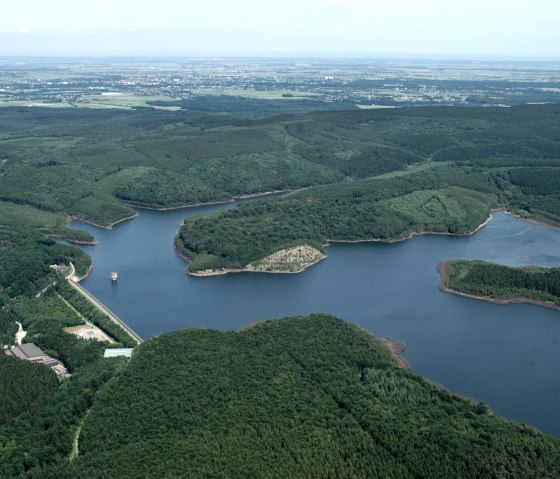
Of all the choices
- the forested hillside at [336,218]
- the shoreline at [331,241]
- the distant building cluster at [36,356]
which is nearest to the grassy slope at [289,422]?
the distant building cluster at [36,356]

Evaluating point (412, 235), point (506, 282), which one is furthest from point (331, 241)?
point (506, 282)

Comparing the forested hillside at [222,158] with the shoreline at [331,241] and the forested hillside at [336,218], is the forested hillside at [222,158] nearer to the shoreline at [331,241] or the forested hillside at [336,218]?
the forested hillside at [336,218]

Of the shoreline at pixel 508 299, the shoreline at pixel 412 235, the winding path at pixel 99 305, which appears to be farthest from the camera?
the shoreline at pixel 412 235

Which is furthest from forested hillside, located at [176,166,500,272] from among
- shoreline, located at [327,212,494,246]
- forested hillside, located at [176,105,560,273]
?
shoreline, located at [327,212,494,246]

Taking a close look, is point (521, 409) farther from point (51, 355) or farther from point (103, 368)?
point (51, 355)

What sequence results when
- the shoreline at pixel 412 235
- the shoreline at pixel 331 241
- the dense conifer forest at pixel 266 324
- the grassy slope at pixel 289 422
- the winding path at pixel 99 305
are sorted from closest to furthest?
1. the grassy slope at pixel 289 422
2. the dense conifer forest at pixel 266 324
3. the winding path at pixel 99 305
4. the shoreline at pixel 331 241
5. the shoreline at pixel 412 235

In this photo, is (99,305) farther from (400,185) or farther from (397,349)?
(400,185)

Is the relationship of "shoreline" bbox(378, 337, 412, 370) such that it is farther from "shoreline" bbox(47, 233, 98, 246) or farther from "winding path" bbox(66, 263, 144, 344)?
"shoreline" bbox(47, 233, 98, 246)
